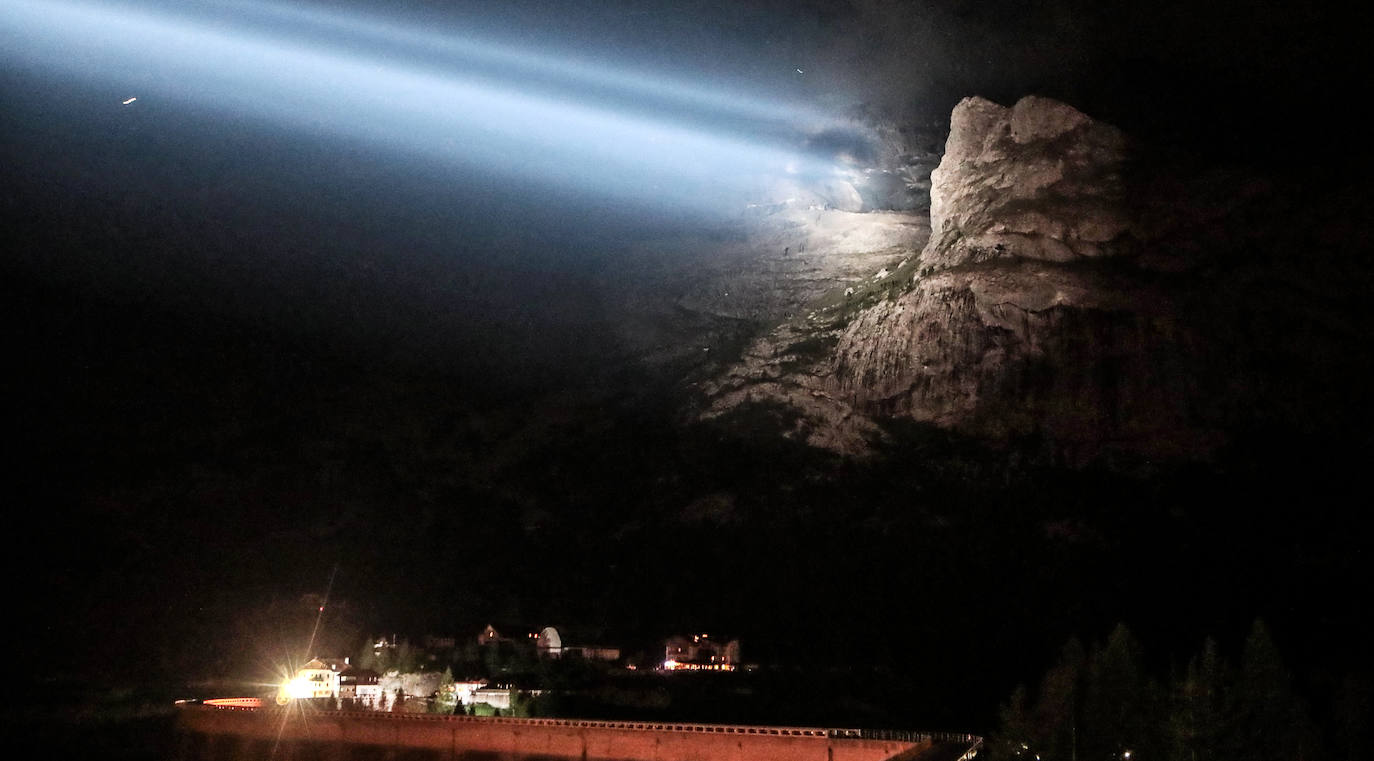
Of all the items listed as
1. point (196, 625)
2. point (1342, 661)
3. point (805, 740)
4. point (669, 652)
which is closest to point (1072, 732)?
point (805, 740)

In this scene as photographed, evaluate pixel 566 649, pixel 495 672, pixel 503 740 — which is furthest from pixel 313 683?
pixel 503 740

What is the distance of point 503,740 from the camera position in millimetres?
46156

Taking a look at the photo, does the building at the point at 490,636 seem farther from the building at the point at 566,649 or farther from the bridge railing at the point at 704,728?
the bridge railing at the point at 704,728

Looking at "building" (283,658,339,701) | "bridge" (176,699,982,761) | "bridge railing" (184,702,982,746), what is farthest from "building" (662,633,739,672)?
"building" (283,658,339,701)

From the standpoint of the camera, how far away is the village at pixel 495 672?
180 ft

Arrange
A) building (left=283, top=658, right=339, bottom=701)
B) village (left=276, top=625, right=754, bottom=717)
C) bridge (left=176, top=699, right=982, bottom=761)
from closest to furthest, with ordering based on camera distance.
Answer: bridge (left=176, top=699, right=982, bottom=761) → village (left=276, top=625, right=754, bottom=717) → building (left=283, top=658, right=339, bottom=701)

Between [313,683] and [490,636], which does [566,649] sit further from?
[313,683]

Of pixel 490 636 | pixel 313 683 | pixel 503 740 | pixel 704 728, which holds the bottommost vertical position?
pixel 503 740

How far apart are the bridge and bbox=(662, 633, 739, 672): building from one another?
48.6 feet

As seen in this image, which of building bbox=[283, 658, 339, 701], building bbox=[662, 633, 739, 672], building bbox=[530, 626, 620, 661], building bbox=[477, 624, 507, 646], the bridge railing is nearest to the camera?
the bridge railing

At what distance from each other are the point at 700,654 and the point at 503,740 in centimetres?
1744

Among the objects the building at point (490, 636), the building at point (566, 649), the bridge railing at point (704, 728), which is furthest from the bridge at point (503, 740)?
the building at point (566, 649)

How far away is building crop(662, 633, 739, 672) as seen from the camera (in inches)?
2335

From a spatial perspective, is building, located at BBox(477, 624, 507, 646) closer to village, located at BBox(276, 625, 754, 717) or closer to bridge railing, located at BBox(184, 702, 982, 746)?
village, located at BBox(276, 625, 754, 717)
